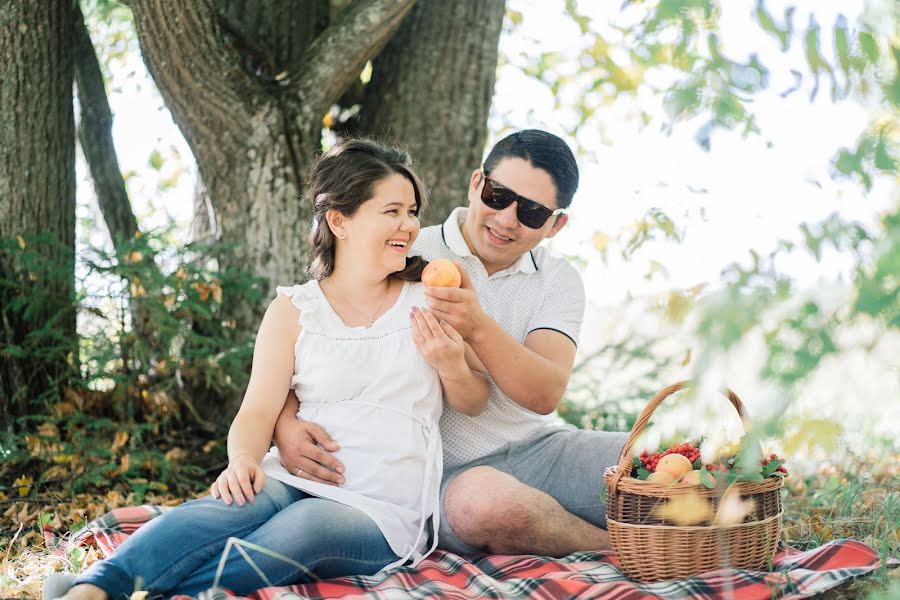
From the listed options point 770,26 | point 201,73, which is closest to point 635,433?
point 770,26

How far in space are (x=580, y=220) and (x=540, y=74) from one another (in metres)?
1.31

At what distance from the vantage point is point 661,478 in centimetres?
283

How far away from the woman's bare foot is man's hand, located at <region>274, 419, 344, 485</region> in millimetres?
770

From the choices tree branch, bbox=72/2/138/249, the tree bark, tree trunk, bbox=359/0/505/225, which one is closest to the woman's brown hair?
the tree bark

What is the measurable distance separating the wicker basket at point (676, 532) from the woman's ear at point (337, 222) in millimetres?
1258

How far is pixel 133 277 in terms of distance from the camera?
475cm

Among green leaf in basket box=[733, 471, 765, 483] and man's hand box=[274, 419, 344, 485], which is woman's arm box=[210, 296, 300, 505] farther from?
green leaf in basket box=[733, 471, 765, 483]

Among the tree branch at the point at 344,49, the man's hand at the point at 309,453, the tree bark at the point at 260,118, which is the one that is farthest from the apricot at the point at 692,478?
the tree branch at the point at 344,49

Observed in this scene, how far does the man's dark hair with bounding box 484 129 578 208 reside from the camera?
138 inches

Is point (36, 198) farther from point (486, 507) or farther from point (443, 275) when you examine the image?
point (486, 507)

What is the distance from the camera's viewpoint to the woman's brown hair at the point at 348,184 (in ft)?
10.9

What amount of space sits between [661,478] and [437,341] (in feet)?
2.73

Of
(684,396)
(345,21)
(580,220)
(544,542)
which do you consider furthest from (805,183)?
(580,220)

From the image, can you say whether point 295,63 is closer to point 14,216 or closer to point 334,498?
point 14,216
